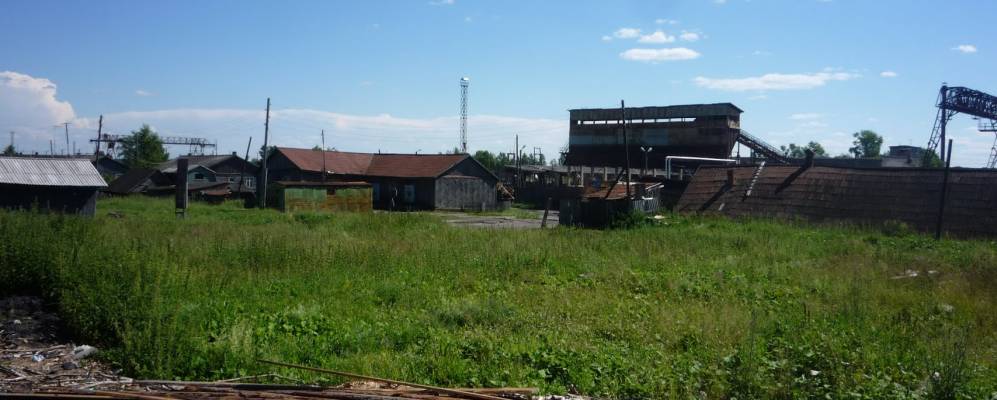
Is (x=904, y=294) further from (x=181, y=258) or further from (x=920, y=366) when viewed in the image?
(x=181, y=258)

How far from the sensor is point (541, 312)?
8234 millimetres

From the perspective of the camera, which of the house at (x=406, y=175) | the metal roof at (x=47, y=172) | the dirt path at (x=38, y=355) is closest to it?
the dirt path at (x=38, y=355)

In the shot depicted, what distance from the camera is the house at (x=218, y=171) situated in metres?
46.2

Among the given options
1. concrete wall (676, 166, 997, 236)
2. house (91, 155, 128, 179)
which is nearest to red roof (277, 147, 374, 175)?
concrete wall (676, 166, 997, 236)

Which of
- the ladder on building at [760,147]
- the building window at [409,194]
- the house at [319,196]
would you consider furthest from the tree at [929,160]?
the house at [319,196]

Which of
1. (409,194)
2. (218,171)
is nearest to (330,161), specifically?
(409,194)

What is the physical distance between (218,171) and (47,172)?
906 inches

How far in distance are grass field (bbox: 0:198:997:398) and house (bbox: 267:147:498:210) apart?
79.2 ft

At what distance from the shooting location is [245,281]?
1006 centimetres

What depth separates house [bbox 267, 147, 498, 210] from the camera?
38.5 m

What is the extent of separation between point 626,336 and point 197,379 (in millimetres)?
4047

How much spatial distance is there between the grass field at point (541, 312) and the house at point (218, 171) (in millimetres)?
34737

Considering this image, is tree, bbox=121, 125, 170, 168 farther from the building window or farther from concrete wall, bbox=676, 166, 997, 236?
concrete wall, bbox=676, 166, 997, 236

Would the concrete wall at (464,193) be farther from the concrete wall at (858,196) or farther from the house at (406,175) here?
the concrete wall at (858,196)
